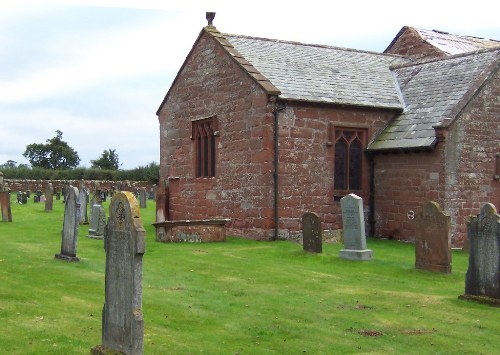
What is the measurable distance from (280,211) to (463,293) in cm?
843

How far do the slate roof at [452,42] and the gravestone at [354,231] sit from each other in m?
13.1

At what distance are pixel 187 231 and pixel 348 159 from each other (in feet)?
19.1

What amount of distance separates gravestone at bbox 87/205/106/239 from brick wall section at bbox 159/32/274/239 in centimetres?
397

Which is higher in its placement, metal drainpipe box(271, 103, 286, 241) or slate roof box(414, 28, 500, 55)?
slate roof box(414, 28, 500, 55)

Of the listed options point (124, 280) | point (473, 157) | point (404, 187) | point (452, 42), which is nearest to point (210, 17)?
point (404, 187)

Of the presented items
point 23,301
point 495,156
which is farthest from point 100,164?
point 23,301

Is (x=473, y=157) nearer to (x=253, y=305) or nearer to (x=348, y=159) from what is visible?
(x=348, y=159)

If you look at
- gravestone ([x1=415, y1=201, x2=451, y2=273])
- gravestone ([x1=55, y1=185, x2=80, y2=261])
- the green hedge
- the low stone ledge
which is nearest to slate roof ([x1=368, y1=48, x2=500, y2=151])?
gravestone ([x1=415, y1=201, x2=451, y2=273])

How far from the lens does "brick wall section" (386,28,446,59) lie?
87.2 ft

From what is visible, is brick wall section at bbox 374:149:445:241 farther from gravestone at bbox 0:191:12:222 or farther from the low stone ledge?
gravestone at bbox 0:191:12:222

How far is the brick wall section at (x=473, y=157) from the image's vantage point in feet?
62.0

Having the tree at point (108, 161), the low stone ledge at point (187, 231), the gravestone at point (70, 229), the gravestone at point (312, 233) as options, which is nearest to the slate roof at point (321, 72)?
the low stone ledge at point (187, 231)

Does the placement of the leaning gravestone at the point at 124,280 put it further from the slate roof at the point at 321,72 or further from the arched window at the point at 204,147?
the arched window at the point at 204,147

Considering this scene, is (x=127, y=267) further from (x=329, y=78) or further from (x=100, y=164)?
(x=100, y=164)
